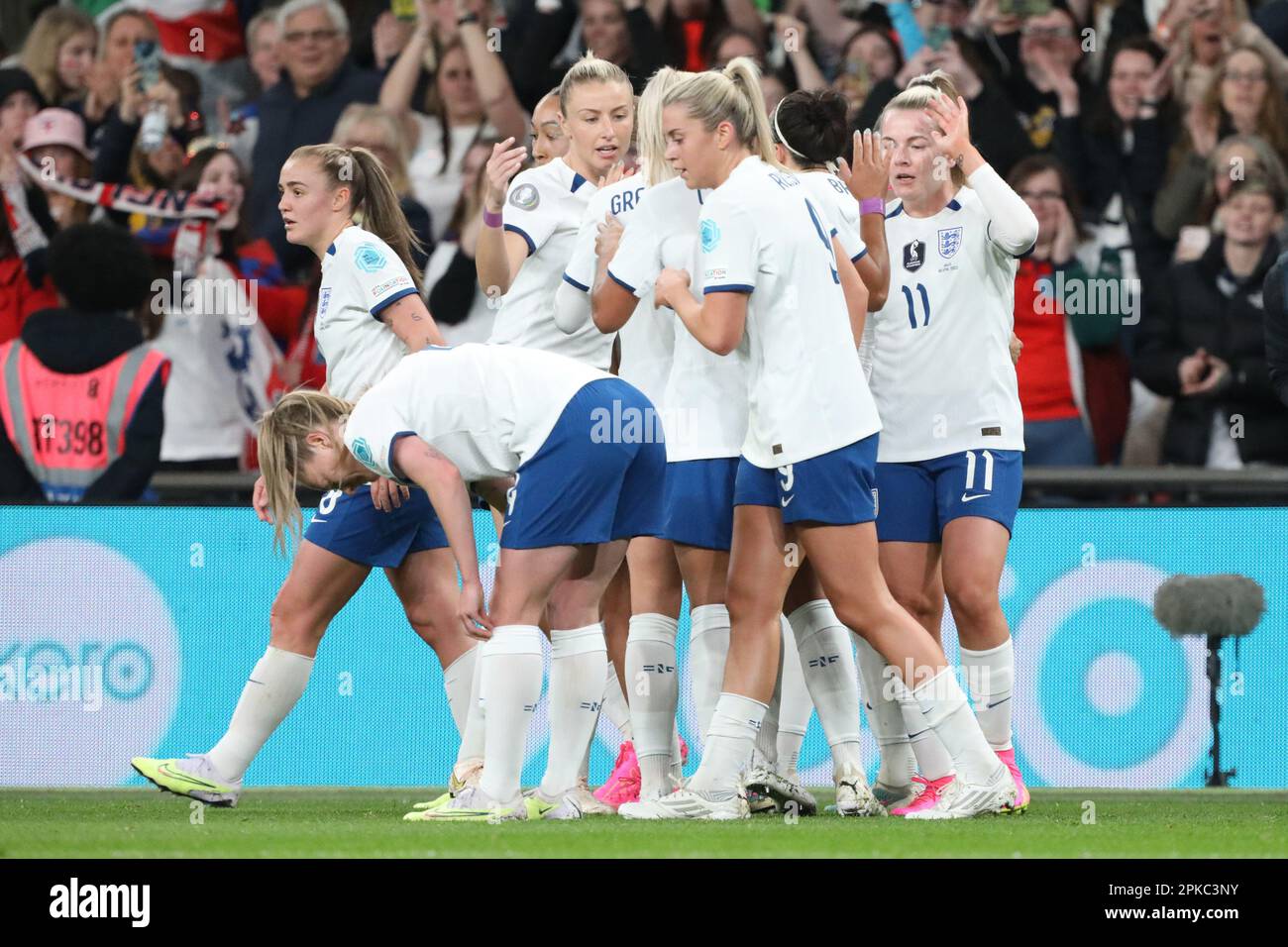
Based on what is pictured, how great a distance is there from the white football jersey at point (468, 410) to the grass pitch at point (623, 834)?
1.02 m

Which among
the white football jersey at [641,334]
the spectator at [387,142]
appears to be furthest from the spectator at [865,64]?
the white football jersey at [641,334]

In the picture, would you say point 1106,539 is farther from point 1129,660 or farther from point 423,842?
point 423,842

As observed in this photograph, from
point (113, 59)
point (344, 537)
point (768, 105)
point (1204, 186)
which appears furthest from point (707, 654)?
point (113, 59)

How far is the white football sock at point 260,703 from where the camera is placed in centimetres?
626

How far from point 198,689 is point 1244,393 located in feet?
17.1

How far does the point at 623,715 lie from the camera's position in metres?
6.69

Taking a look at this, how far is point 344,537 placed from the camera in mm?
6191

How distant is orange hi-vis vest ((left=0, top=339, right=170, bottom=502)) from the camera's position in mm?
9172

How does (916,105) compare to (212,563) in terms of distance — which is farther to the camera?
(212,563)

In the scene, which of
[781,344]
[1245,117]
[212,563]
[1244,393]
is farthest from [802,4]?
[781,344]

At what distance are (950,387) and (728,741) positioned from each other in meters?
1.47

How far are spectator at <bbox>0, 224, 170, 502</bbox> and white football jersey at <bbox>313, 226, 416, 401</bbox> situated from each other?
9.77ft

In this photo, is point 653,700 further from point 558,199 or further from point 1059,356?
point 1059,356

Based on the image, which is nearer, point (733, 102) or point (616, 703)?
point (733, 102)
